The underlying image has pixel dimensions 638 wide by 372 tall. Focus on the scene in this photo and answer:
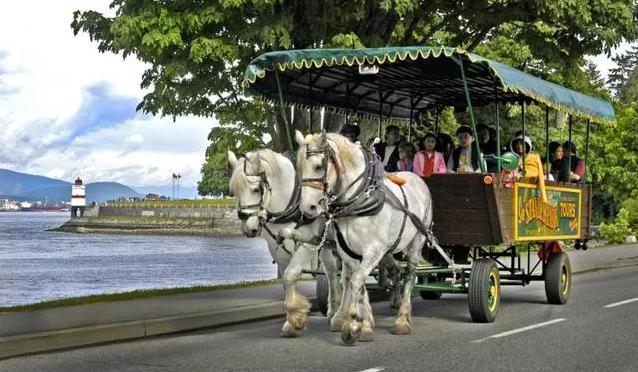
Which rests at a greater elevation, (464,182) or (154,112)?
(154,112)

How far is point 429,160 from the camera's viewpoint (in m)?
13.8

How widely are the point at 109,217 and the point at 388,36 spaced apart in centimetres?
12225

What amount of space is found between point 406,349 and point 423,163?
12.7 ft

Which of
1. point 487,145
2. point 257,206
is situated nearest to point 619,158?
point 487,145

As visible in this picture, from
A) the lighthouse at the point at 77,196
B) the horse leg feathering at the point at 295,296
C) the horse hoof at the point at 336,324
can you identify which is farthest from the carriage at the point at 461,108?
the lighthouse at the point at 77,196

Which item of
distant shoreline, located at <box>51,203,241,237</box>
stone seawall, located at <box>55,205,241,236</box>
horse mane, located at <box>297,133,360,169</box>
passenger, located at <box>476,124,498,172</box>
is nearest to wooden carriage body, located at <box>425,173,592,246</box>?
passenger, located at <box>476,124,498,172</box>

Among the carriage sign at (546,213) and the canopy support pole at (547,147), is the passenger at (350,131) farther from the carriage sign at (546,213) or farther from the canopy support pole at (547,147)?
the canopy support pole at (547,147)

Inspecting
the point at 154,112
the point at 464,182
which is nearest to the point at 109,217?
the point at 154,112

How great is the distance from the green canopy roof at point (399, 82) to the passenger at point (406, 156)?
3.30 feet

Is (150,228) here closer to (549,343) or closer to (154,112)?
(154,112)

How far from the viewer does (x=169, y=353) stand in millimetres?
10531

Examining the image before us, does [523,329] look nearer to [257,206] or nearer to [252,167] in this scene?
[257,206]

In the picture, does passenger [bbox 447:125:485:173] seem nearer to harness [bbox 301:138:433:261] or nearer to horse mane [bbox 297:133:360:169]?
harness [bbox 301:138:433:261]

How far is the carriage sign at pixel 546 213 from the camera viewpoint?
13.6 metres
